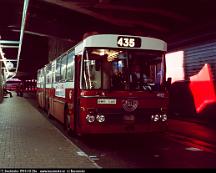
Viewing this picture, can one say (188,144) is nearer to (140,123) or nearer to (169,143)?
(169,143)

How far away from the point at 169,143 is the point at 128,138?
5.35 ft

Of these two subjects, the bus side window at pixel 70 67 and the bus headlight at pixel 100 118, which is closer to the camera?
the bus headlight at pixel 100 118

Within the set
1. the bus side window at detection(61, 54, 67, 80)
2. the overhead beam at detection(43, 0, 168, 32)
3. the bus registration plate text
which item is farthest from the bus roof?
the overhead beam at detection(43, 0, 168, 32)

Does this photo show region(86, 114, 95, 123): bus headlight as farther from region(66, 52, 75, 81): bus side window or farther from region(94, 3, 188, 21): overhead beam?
region(94, 3, 188, 21): overhead beam

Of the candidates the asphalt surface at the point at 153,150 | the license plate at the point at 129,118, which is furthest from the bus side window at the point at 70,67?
the license plate at the point at 129,118

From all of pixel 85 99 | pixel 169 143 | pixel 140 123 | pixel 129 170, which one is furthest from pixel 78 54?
pixel 129 170

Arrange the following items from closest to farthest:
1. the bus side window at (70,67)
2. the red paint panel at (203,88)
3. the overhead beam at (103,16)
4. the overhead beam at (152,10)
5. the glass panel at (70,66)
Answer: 1. the bus side window at (70,67)
2. the glass panel at (70,66)
3. the red paint panel at (203,88)
4. the overhead beam at (152,10)
5. the overhead beam at (103,16)

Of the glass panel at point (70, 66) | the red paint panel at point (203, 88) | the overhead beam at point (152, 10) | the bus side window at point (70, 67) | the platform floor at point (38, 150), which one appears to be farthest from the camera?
the overhead beam at point (152, 10)

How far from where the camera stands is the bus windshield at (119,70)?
36.8 ft

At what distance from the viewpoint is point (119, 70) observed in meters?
11.3

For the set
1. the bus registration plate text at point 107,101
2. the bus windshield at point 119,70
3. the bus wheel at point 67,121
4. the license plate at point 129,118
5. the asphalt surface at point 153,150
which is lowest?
the asphalt surface at point 153,150

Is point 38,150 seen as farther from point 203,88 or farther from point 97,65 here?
point 203,88

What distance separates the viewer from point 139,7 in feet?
65.9

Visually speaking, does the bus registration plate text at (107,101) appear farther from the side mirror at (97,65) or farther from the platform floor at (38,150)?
the platform floor at (38,150)
